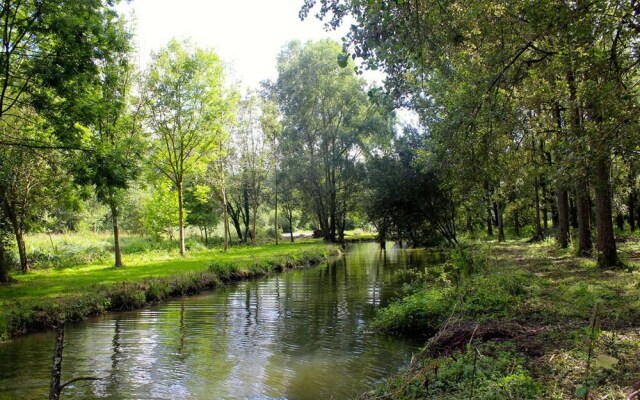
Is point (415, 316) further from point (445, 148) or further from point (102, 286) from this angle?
point (102, 286)

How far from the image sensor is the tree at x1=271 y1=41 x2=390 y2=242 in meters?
42.2

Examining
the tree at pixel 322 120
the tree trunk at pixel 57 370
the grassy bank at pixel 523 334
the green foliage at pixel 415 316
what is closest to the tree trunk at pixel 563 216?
the grassy bank at pixel 523 334

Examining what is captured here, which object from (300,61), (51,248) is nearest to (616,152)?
(51,248)

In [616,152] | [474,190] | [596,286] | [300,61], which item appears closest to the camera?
[616,152]

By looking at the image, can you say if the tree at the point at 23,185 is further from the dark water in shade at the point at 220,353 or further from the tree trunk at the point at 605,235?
the tree trunk at the point at 605,235

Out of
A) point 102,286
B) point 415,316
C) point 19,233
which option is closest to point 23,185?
point 19,233

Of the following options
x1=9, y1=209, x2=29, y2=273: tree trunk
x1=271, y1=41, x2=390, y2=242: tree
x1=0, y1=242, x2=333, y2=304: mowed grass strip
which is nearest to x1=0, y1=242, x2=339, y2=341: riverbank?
x1=0, y1=242, x2=333, y2=304: mowed grass strip

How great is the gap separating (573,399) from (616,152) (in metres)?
6.59

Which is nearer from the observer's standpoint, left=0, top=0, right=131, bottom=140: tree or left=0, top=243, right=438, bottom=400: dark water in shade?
left=0, top=243, right=438, bottom=400: dark water in shade

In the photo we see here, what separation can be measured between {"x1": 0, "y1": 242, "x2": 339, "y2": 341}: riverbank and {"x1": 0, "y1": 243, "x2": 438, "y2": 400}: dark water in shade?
71 cm

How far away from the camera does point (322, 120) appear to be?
45375mm

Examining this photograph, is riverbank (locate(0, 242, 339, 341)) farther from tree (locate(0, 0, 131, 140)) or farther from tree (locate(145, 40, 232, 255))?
tree (locate(145, 40, 232, 255))

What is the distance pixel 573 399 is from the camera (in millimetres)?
4637

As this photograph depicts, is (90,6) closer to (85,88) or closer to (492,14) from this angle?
(85,88)
